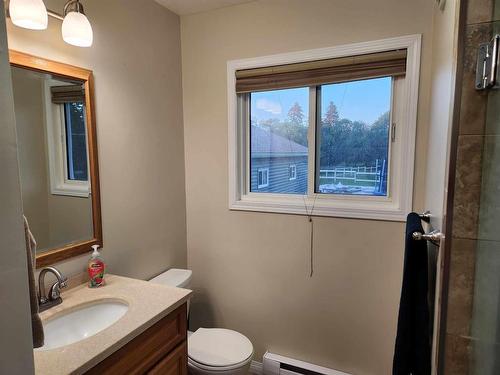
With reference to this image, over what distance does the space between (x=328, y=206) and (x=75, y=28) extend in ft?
5.25

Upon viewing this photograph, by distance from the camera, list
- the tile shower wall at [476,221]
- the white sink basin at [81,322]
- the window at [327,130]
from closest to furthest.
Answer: the tile shower wall at [476,221]
the white sink basin at [81,322]
the window at [327,130]

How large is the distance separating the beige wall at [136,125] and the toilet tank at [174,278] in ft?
0.20

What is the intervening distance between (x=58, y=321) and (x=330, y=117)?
1.82m

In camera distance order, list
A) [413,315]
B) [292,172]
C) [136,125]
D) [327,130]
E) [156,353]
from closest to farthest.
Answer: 1. [413,315]
2. [156,353]
3. [136,125]
4. [327,130]
5. [292,172]

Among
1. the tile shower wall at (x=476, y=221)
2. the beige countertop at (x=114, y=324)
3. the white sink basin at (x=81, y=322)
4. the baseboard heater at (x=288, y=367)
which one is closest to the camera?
the tile shower wall at (x=476, y=221)

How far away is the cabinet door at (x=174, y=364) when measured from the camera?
4.42 ft

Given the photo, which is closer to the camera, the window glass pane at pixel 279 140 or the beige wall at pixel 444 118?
the beige wall at pixel 444 118

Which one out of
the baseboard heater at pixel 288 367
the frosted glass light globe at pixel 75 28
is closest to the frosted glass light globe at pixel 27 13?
the frosted glass light globe at pixel 75 28

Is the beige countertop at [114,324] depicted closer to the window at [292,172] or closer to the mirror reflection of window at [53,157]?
the mirror reflection of window at [53,157]

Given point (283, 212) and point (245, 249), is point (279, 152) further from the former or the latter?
point (245, 249)

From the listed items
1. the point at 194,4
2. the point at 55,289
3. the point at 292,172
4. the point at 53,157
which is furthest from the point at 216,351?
the point at 194,4

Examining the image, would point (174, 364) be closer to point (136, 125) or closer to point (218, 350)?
point (218, 350)

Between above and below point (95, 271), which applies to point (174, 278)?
below

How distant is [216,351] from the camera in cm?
182
